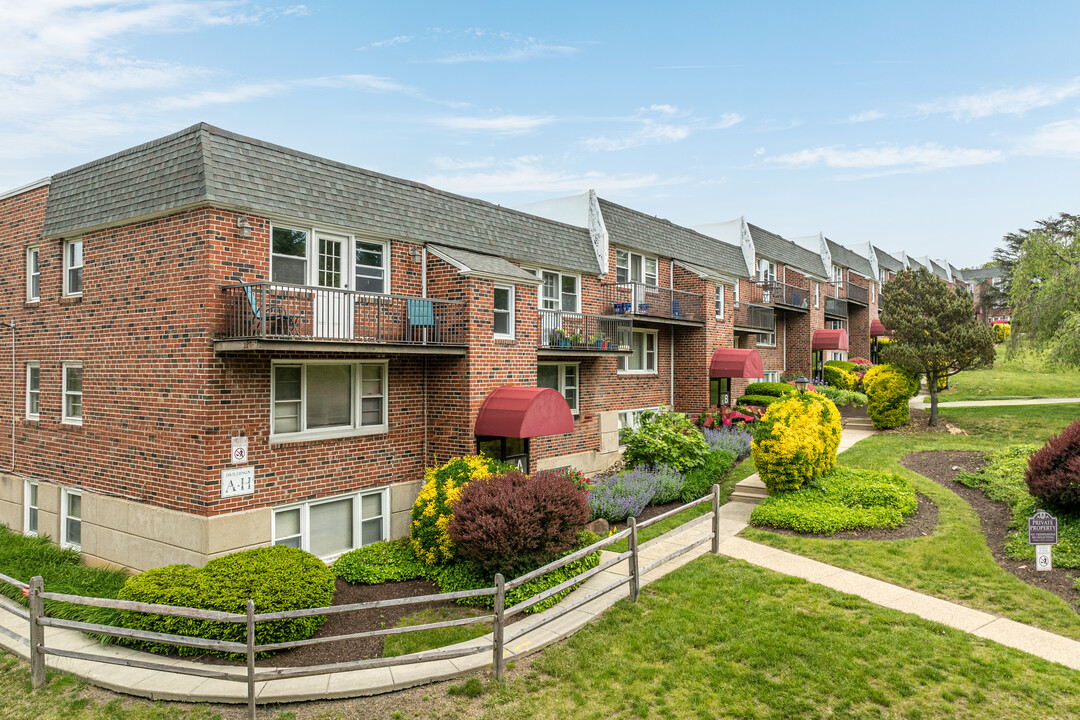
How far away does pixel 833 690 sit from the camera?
7.37 m

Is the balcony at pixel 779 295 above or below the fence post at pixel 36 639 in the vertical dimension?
above

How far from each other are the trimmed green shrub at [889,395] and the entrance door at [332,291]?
20.8m

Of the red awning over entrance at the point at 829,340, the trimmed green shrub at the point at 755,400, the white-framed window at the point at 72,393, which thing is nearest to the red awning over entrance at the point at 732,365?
the trimmed green shrub at the point at 755,400

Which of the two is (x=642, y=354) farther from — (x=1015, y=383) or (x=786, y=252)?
(x=1015, y=383)

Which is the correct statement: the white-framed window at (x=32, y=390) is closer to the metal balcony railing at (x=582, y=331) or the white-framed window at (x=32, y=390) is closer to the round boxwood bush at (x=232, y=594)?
the round boxwood bush at (x=232, y=594)

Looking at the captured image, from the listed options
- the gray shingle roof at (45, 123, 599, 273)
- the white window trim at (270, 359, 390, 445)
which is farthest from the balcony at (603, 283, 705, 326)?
the white window trim at (270, 359, 390, 445)

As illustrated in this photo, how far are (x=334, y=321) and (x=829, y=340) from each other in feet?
94.5

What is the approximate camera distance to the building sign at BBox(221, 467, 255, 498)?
36.7 ft

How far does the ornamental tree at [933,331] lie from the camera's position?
23.5 meters

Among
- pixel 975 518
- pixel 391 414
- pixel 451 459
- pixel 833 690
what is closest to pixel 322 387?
pixel 391 414

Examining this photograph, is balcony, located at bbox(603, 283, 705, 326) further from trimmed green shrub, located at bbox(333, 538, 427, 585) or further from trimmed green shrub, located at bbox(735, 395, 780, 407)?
trimmed green shrub, located at bbox(333, 538, 427, 585)

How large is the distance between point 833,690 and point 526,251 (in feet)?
41.4

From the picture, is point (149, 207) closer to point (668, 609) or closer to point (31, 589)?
point (31, 589)

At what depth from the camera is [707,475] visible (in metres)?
17.6
